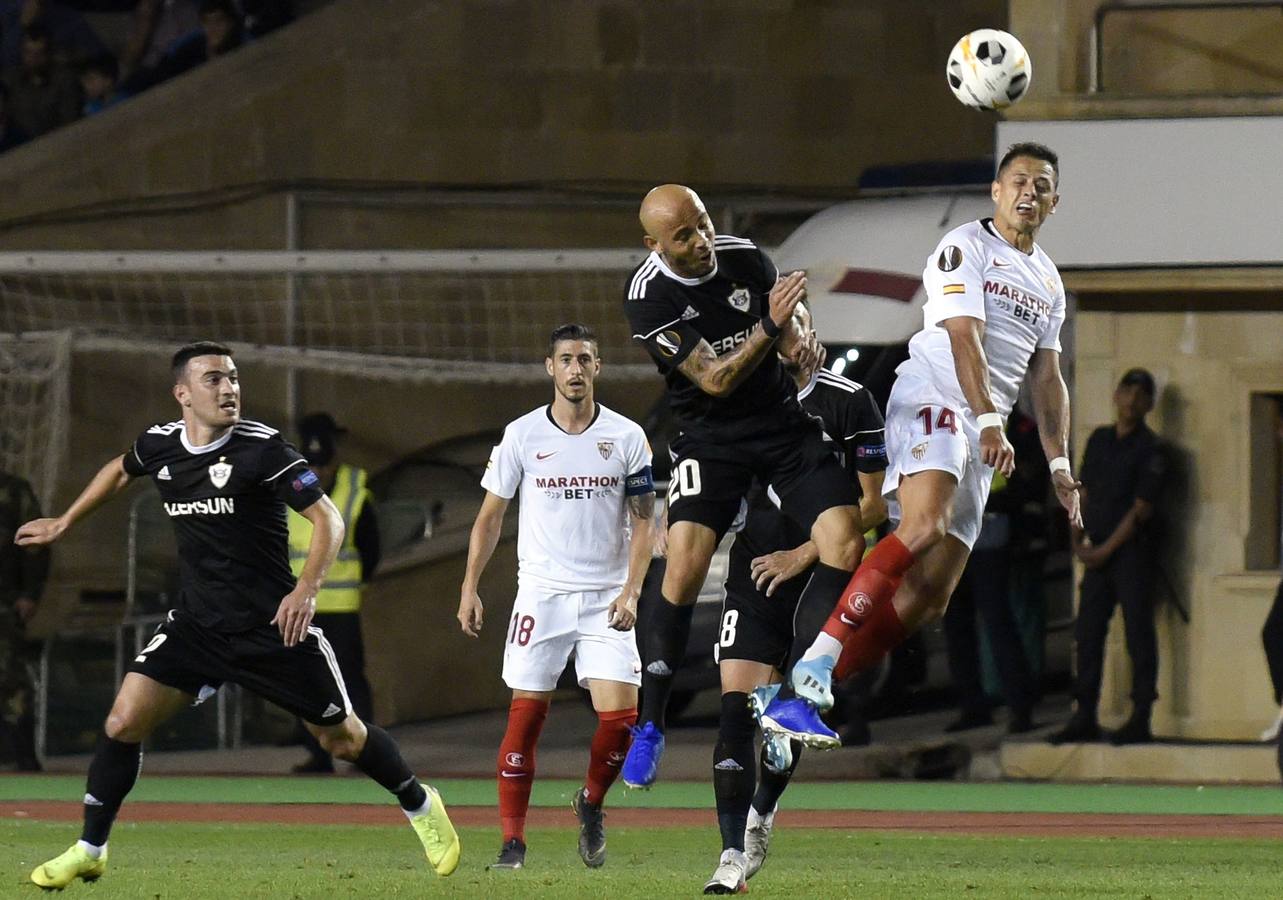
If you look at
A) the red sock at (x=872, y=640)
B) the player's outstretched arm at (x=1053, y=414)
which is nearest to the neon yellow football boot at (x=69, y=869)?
the red sock at (x=872, y=640)

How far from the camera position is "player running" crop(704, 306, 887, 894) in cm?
941

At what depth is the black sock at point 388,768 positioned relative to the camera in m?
10.1

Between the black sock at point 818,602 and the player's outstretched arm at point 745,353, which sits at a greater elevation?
the player's outstretched arm at point 745,353

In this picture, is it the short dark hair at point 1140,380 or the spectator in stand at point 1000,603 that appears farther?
the spectator in stand at point 1000,603

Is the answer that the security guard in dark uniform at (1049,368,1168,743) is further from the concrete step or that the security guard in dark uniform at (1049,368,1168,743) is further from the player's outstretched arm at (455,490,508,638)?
the player's outstretched arm at (455,490,508,638)

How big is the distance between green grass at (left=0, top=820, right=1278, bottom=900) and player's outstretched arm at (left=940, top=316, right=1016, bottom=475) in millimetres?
1544

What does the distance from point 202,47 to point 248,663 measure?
41.3 ft

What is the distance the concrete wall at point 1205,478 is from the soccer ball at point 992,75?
578 cm

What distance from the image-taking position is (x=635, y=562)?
10.7 metres

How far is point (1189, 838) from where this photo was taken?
12.4 meters

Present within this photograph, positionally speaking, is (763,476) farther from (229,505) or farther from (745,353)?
(229,505)

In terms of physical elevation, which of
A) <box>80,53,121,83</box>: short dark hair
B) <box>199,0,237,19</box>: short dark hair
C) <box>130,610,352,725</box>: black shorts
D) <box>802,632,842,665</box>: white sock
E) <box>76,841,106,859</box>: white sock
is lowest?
<box>76,841,106,859</box>: white sock

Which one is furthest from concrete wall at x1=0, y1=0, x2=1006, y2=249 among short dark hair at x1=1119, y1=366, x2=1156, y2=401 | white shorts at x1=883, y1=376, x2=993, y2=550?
white shorts at x1=883, y1=376, x2=993, y2=550

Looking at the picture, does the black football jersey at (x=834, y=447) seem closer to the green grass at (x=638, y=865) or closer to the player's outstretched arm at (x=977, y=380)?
the player's outstretched arm at (x=977, y=380)
